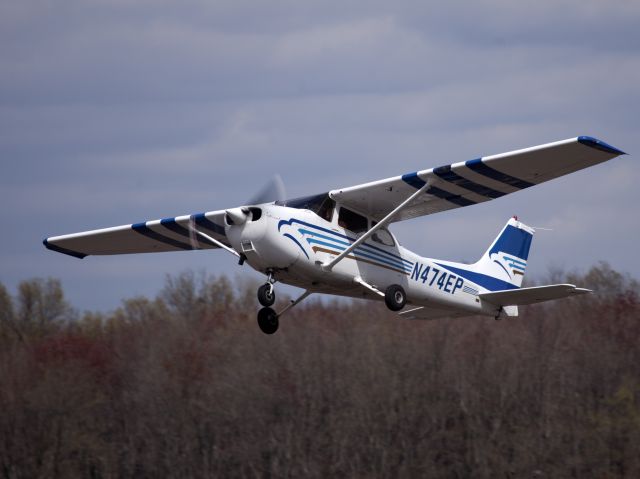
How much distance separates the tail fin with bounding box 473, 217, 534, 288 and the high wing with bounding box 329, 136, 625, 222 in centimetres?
261

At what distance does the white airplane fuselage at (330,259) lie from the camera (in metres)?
15.3

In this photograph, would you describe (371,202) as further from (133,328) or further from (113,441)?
(133,328)

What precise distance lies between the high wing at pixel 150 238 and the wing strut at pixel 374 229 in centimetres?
237

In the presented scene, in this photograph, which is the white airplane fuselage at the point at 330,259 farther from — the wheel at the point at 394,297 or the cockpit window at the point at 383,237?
the wheel at the point at 394,297

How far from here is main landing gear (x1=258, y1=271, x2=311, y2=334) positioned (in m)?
15.5

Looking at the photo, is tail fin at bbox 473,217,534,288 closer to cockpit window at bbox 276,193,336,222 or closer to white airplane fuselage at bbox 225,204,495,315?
white airplane fuselage at bbox 225,204,495,315

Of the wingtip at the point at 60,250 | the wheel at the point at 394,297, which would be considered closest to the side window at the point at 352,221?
the wheel at the point at 394,297

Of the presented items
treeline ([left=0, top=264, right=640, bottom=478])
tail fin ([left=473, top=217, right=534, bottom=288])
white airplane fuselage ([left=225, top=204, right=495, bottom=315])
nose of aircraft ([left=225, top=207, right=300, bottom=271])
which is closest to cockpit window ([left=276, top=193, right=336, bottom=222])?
white airplane fuselage ([left=225, top=204, right=495, bottom=315])

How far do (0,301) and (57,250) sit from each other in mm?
34737

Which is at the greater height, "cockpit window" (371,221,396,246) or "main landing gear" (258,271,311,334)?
"cockpit window" (371,221,396,246)

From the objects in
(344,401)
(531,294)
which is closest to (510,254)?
(531,294)

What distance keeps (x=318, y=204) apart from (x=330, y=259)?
87 centimetres

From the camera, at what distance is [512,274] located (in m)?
20.3

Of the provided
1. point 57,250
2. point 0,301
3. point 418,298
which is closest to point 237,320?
point 0,301
